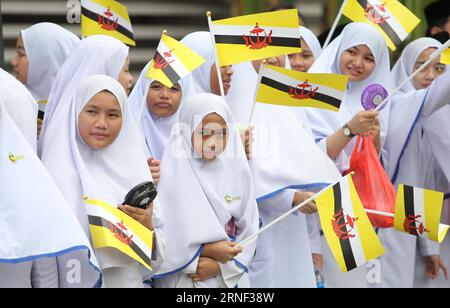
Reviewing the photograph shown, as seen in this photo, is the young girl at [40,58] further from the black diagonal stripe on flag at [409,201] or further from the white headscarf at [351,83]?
the black diagonal stripe on flag at [409,201]

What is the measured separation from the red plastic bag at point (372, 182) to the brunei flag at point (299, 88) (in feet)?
1.64

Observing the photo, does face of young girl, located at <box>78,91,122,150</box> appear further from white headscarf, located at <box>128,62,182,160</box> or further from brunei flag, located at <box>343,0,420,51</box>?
brunei flag, located at <box>343,0,420,51</box>

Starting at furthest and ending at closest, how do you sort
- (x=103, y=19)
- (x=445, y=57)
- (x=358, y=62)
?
(x=358, y=62), (x=103, y=19), (x=445, y=57)

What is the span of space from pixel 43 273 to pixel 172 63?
1.45 metres

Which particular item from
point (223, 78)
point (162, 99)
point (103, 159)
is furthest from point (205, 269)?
point (223, 78)

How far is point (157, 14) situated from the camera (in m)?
10.9

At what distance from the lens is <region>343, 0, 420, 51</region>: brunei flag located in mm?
6695

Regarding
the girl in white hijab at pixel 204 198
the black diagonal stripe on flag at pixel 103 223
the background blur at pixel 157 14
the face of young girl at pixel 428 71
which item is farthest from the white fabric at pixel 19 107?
Result: the background blur at pixel 157 14

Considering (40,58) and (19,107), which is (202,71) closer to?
(40,58)

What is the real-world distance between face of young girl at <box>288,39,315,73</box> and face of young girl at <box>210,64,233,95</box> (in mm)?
871

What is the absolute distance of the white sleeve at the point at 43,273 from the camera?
15.7 ft

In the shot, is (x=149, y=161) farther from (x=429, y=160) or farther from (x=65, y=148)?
(x=429, y=160)

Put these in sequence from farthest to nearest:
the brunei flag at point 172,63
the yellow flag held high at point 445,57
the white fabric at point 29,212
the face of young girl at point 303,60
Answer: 1. the face of young girl at point 303,60
2. the yellow flag held high at point 445,57
3. the brunei flag at point 172,63
4. the white fabric at point 29,212

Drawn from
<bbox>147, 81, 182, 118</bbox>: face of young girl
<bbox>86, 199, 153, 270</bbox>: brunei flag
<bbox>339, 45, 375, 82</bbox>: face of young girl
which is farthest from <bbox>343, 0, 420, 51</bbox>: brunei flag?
<bbox>86, 199, 153, 270</bbox>: brunei flag
